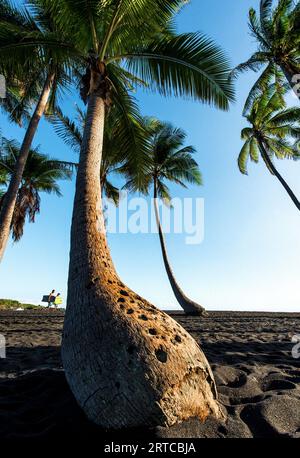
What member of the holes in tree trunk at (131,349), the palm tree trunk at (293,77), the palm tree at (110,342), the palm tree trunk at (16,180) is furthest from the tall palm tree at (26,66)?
the palm tree trunk at (293,77)

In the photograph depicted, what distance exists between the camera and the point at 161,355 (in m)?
1.96

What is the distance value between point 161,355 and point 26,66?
296 inches

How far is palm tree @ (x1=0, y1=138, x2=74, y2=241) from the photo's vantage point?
49.7 ft

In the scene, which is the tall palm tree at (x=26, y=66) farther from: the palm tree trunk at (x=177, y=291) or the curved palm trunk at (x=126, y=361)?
the palm tree trunk at (x=177, y=291)

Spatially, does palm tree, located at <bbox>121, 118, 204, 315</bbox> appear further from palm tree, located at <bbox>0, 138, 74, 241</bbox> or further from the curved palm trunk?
the curved palm trunk

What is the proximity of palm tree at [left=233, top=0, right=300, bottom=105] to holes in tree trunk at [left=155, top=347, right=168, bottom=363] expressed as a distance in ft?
34.9

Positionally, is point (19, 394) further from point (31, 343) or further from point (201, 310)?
point (201, 310)

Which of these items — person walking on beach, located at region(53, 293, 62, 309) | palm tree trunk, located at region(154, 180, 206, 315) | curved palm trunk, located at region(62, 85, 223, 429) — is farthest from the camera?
person walking on beach, located at region(53, 293, 62, 309)

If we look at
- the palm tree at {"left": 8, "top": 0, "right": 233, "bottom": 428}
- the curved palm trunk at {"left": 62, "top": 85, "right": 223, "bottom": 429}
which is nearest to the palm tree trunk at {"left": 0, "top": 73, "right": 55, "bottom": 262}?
the palm tree at {"left": 8, "top": 0, "right": 233, "bottom": 428}

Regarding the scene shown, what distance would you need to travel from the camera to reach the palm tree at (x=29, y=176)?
15.2 metres

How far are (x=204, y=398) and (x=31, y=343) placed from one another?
156 inches

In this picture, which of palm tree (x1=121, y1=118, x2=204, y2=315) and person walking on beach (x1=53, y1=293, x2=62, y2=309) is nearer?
palm tree (x1=121, y1=118, x2=204, y2=315)

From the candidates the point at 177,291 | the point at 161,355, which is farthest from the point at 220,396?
the point at 177,291
